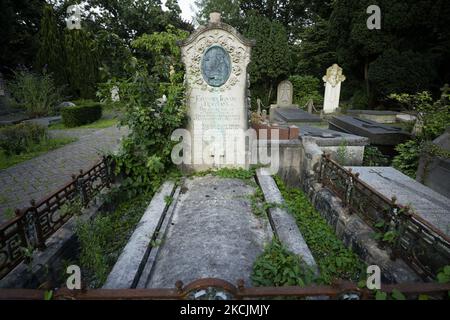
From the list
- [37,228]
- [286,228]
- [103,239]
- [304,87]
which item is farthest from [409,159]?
[304,87]

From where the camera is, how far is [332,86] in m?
18.2

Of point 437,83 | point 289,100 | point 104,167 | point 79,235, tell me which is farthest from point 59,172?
point 437,83

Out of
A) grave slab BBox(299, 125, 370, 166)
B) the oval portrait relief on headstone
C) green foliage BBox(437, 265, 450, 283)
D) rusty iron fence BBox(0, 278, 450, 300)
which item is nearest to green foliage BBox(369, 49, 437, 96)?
grave slab BBox(299, 125, 370, 166)

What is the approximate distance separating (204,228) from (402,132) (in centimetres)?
777

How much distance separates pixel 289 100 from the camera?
19781 millimetres

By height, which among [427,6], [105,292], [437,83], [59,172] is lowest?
[59,172]

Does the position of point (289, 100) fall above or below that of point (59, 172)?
above

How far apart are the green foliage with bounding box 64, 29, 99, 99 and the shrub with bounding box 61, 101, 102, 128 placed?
5604mm

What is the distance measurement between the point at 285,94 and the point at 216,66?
50.7 ft

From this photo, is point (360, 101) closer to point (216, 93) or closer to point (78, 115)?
point (216, 93)

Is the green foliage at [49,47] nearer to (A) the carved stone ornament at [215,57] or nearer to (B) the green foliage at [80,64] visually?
(B) the green foliage at [80,64]

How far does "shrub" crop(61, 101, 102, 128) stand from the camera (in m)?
14.0

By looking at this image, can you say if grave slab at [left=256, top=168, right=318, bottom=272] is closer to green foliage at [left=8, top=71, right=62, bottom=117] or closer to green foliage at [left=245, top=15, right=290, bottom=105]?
green foliage at [left=8, top=71, right=62, bottom=117]

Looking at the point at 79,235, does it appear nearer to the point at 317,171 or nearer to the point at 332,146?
the point at 317,171
